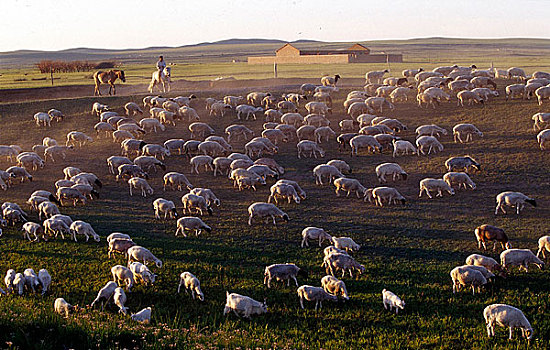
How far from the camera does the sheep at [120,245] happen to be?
14.1 metres

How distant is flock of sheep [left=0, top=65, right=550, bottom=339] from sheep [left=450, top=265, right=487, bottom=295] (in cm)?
2

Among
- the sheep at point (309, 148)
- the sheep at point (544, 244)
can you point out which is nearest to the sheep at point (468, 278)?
the sheep at point (544, 244)

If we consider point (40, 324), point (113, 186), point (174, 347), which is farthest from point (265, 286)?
point (113, 186)

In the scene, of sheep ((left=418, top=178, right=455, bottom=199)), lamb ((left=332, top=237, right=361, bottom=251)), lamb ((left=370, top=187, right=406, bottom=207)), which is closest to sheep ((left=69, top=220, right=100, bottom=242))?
lamb ((left=332, top=237, right=361, bottom=251))

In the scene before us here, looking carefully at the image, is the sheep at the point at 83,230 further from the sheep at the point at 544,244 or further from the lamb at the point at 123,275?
the sheep at the point at 544,244

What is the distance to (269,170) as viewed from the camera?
2184 cm

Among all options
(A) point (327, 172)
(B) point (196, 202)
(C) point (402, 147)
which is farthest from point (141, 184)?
(C) point (402, 147)

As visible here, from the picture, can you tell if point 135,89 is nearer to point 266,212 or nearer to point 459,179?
point 266,212

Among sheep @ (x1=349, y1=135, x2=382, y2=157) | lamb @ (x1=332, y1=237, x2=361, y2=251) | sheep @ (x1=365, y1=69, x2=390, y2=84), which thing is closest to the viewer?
lamb @ (x1=332, y1=237, x2=361, y2=251)

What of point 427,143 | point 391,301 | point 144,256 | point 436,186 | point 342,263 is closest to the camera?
point 391,301

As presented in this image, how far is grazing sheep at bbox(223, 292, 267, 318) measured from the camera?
10641mm

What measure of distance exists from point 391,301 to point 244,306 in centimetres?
310

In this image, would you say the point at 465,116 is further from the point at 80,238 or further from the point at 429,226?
the point at 80,238

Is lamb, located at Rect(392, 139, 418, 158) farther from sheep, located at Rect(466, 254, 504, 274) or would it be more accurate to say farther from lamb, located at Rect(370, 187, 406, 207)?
sheep, located at Rect(466, 254, 504, 274)
